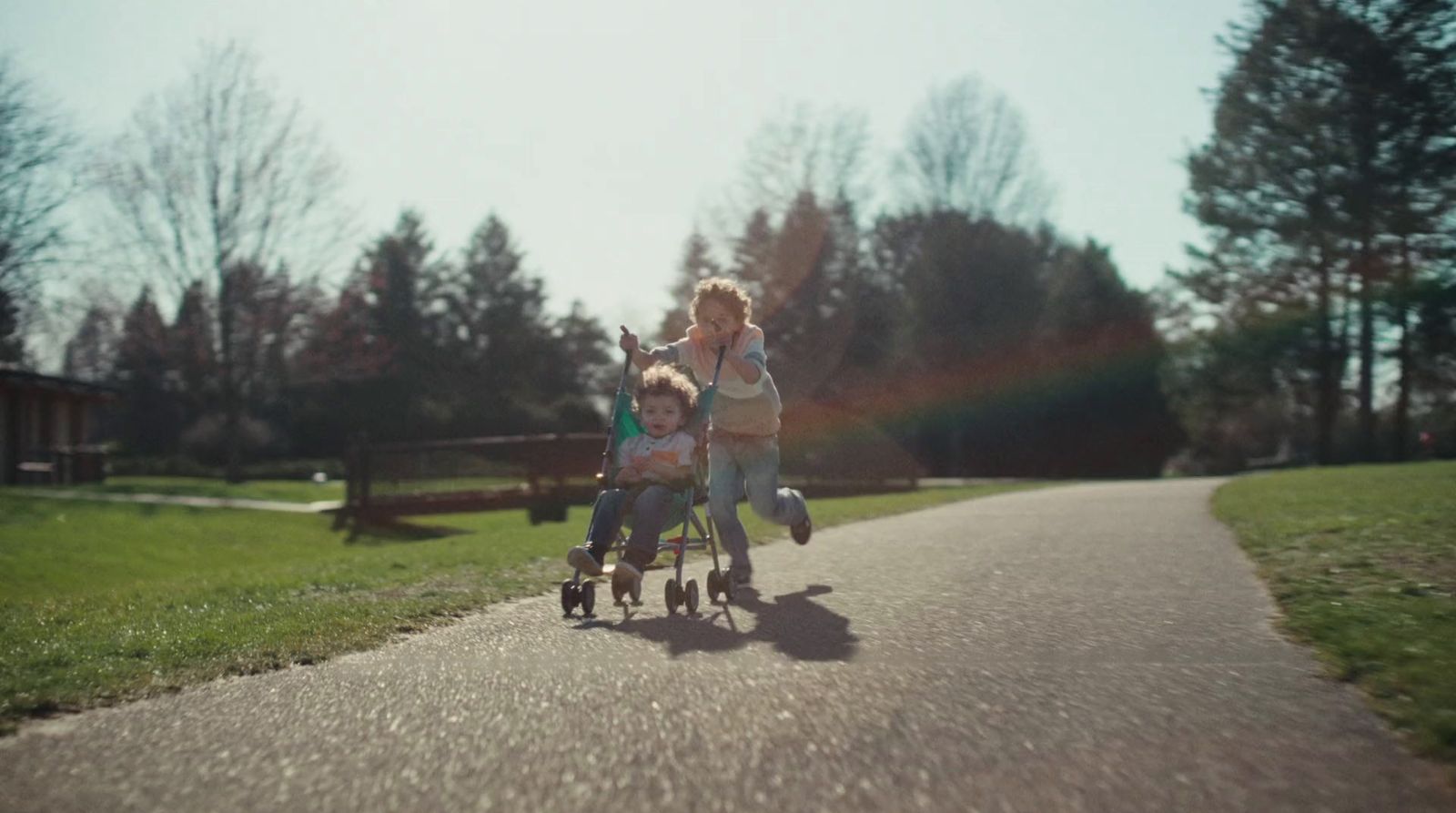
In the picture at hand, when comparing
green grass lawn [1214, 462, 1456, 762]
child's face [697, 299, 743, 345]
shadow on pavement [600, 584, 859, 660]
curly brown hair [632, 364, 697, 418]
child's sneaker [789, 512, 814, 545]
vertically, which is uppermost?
child's face [697, 299, 743, 345]

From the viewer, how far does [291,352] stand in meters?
44.5

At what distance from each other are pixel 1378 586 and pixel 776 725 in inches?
184

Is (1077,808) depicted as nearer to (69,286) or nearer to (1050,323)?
(69,286)

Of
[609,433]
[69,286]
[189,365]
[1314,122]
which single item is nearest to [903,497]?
[609,433]

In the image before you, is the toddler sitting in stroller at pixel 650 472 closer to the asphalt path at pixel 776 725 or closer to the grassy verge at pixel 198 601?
the asphalt path at pixel 776 725

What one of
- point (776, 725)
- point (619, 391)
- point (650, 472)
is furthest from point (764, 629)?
point (776, 725)

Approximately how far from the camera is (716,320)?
7.24m

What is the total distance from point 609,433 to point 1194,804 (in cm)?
458

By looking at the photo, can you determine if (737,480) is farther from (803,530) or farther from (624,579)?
(624,579)

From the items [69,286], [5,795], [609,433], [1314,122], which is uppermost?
[1314,122]

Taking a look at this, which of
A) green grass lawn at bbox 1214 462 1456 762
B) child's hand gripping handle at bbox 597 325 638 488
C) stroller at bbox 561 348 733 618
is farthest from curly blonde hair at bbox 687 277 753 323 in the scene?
green grass lawn at bbox 1214 462 1456 762

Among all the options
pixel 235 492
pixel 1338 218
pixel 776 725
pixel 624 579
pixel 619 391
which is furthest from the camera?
pixel 1338 218

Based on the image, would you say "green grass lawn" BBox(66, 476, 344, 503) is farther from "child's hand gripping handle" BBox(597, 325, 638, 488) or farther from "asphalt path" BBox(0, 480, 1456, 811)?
"asphalt path" BBox(0, 480, 1456, 811)

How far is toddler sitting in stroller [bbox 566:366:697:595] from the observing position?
6.64m
